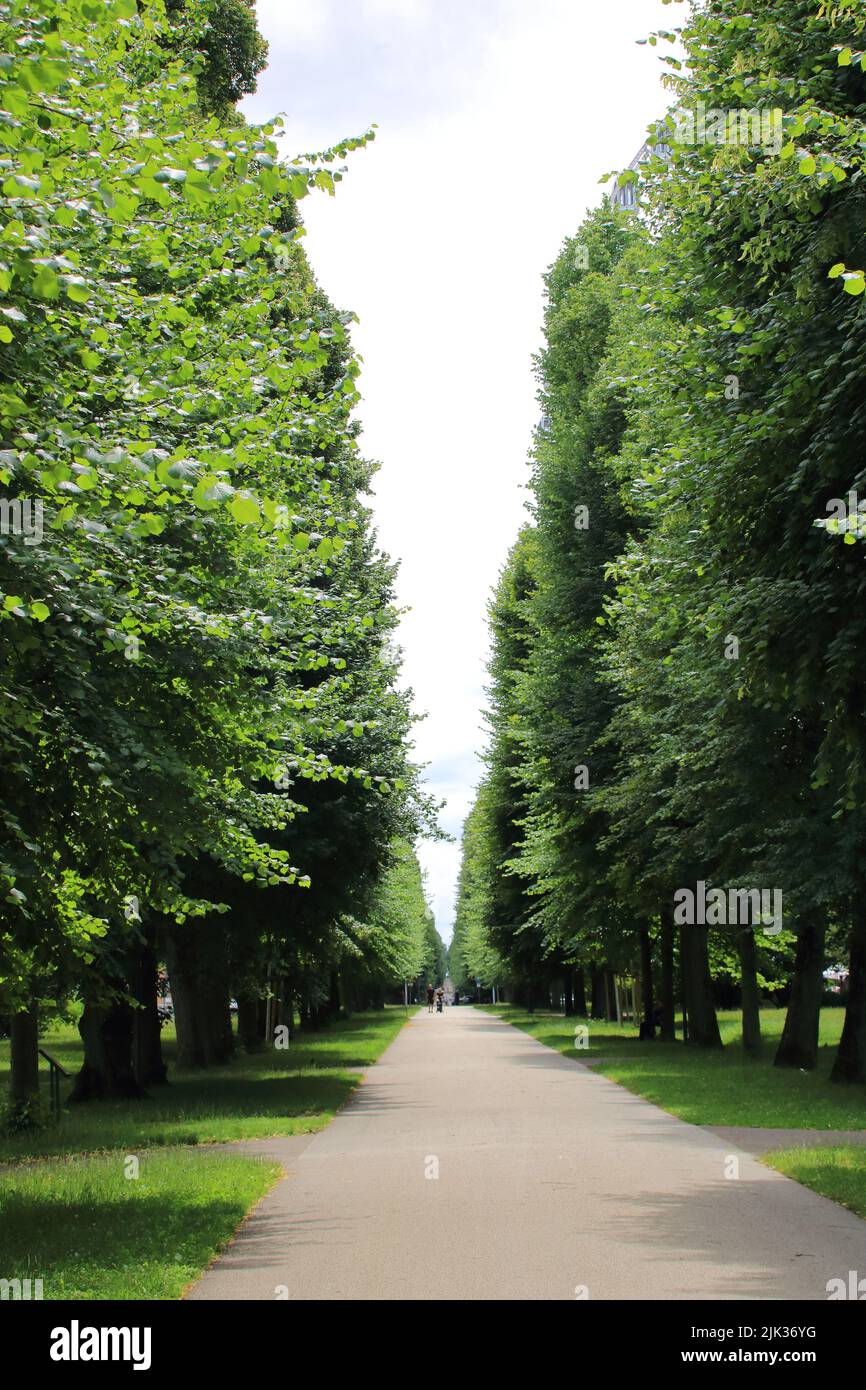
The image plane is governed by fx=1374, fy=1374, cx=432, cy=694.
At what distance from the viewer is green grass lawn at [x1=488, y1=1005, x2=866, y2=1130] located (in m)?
17.2

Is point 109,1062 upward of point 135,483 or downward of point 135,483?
downward

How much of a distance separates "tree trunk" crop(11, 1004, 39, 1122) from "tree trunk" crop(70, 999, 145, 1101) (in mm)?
3054

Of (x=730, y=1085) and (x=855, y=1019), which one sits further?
(x=855, y=1019)

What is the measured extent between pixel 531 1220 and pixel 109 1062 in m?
14.3

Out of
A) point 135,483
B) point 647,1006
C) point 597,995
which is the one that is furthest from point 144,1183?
point 597,995

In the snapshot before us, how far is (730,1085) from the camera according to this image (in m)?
21.8

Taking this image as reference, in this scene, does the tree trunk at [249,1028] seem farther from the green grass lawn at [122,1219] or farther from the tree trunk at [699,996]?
the green grass lawn at [122,1219]

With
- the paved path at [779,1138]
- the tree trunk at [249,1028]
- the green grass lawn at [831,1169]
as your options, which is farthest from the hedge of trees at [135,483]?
the tree trunk at [249,1028]

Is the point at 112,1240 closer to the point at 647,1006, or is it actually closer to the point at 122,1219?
the point at 122,1219

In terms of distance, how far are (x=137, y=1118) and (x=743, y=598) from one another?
12.9 meters

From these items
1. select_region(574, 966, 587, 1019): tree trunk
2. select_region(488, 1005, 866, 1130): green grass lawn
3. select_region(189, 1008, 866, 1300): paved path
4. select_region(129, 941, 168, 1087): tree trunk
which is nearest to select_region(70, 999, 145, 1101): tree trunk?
select_region(129, 941, 168, 1087): tree trunk

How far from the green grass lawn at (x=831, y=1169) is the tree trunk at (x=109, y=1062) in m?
12.4

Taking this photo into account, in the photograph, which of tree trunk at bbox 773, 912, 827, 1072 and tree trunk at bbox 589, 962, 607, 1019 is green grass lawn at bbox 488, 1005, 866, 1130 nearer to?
tree trunk at bbox 773, 912, 827, 1072
